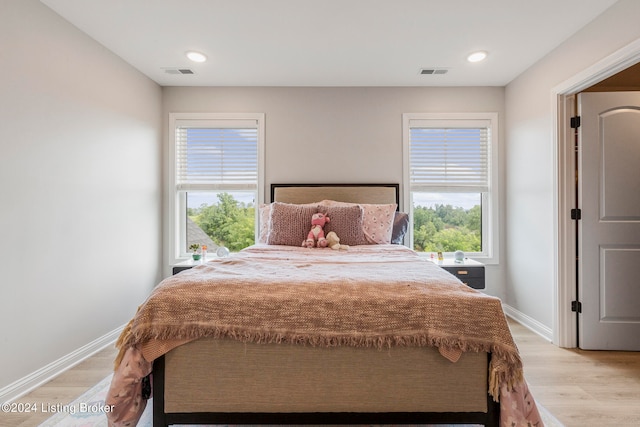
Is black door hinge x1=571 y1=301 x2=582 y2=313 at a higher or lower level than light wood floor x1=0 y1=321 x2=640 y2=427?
higher

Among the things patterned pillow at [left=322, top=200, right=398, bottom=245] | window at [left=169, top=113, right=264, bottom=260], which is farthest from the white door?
window at [left=169, top=113, right=264, bottom=260]

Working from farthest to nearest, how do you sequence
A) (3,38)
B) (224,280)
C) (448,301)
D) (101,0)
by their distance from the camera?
(101,0) < (3,38) < (224,280) < (448,301)

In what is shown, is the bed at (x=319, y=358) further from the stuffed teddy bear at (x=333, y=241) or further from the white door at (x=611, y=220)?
the white door at (x=611, y=220)

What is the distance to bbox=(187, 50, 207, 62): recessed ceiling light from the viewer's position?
111 inches

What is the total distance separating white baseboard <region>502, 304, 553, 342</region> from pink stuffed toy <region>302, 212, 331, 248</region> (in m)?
2.05

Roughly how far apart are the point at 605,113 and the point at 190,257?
409 centimetres

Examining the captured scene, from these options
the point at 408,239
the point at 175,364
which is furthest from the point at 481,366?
the point at 408,239

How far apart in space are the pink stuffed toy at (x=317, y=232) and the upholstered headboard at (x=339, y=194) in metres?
0.63

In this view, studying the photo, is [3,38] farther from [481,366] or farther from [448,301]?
[481,366]

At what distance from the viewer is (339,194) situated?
3490mm

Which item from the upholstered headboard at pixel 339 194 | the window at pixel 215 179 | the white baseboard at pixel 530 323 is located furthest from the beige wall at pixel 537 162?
the window at pixel 215 179

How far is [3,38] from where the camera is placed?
73.4 inches

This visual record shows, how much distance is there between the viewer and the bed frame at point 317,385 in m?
1.37

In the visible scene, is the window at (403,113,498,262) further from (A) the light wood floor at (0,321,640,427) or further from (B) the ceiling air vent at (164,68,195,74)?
(B) the ceiling air vent at (164,68,195,74)
